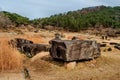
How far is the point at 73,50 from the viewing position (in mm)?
11953

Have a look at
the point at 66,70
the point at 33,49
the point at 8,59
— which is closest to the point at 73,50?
the point at 66,70

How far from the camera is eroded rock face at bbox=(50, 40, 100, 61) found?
38.7ft

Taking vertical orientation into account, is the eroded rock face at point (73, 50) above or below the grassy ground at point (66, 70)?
above

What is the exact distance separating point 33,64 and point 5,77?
1.90 metres

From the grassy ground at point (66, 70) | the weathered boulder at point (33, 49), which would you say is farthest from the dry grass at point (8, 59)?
the weathered boulder at point (33, 49)

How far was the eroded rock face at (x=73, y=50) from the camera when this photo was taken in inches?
465

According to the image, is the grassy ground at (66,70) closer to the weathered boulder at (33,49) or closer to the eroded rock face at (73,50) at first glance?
the eroded rock face at (73,50)

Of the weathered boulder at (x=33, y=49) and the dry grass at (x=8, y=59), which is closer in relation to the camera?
the dry grass at (x=8, y=59)

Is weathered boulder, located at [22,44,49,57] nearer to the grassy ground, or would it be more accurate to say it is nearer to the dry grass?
the grassy ground

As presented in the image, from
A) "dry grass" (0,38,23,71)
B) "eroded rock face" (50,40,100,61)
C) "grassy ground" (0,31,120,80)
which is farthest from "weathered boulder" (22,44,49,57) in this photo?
"dry grass" (0,38,23,71)

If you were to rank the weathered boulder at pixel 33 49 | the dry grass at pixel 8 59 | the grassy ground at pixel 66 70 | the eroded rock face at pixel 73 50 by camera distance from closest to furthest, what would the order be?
the grassy ground at pixel 66 70, the dry grass at pixel 8 59, the eroded rock face at pixel 73 50, the weathered boulder at pixel 33 49

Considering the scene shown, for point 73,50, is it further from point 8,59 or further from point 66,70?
point 8,59

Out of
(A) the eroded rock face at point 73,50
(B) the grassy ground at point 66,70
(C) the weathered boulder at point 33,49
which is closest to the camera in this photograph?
(B) the grassy ground at point 66,70

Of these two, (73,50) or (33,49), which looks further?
(33,49)
